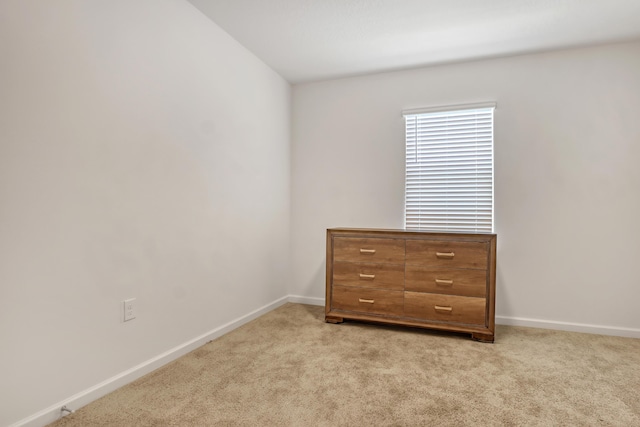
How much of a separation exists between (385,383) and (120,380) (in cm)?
143

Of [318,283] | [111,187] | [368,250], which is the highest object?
[111,187]

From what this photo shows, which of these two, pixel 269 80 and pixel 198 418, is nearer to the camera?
pixel 198 418

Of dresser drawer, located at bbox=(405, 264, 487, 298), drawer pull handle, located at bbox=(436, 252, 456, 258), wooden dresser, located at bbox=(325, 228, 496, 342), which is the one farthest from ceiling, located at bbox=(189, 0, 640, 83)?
dresser drawer, located at bbox=(405, 264, 487, 298)

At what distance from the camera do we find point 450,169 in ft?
10.9

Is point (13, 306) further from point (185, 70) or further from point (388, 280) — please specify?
point (388, 280)

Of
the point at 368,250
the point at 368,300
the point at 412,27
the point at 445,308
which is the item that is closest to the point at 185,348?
the point at 368,300

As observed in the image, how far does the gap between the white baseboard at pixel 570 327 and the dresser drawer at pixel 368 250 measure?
1.13 metres

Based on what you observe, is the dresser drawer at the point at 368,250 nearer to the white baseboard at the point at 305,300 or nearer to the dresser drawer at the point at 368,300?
the dresser drawer at the point at 368,300

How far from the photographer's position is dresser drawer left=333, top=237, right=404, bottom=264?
2.96 metres

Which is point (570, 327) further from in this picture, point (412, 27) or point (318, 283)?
point (412, 27)

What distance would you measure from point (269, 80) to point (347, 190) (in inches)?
51.3

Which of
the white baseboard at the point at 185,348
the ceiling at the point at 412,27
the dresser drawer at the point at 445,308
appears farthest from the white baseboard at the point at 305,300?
the ceiling at the point at 412,27

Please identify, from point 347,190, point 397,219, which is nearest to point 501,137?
point 397,219

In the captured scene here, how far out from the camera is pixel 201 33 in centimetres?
255
